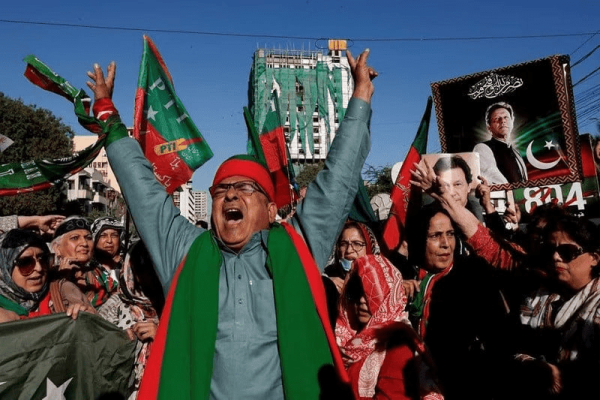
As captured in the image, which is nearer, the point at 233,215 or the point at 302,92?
the point at 233,215

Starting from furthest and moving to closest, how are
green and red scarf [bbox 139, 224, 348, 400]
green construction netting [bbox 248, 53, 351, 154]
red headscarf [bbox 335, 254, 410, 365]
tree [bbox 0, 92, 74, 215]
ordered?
green construction netting [bbox 248, 53, 351, 154]
tree [bbox 0, 92, 74, 215]
red headscarf [bbox 335, 254, 410, 365]
green and red scarf [bbox 139, 224, 348, 400]

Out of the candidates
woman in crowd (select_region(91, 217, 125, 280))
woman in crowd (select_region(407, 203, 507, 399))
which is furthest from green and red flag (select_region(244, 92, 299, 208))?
woman in crowd (select_region(407, 203, 507, 399))

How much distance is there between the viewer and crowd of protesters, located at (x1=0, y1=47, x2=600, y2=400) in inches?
86.2

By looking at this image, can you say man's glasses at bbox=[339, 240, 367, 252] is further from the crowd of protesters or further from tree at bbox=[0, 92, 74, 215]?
tree at bbox=[0, 92, 74, 215]

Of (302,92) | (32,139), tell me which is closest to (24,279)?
(32,139)

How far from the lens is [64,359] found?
346 centimetres

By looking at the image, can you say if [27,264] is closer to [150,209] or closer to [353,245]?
[150,209]

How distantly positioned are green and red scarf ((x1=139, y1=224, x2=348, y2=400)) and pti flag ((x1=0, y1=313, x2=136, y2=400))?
1.54 m

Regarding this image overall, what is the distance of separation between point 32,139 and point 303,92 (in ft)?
177

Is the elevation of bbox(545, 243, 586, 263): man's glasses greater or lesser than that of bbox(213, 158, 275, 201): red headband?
lesser

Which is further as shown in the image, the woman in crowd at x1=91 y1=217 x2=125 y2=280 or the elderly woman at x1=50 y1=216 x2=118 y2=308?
the woman in crowd at x1=91 y1=217 x2=125 y2=280

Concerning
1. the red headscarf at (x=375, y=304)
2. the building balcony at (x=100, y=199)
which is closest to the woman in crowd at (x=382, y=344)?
the red headscarf at (x=375, y=304)

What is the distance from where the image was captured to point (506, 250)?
3357 mm

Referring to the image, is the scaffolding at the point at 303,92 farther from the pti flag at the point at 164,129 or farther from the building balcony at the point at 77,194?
the pti flag at the point at 164,129
